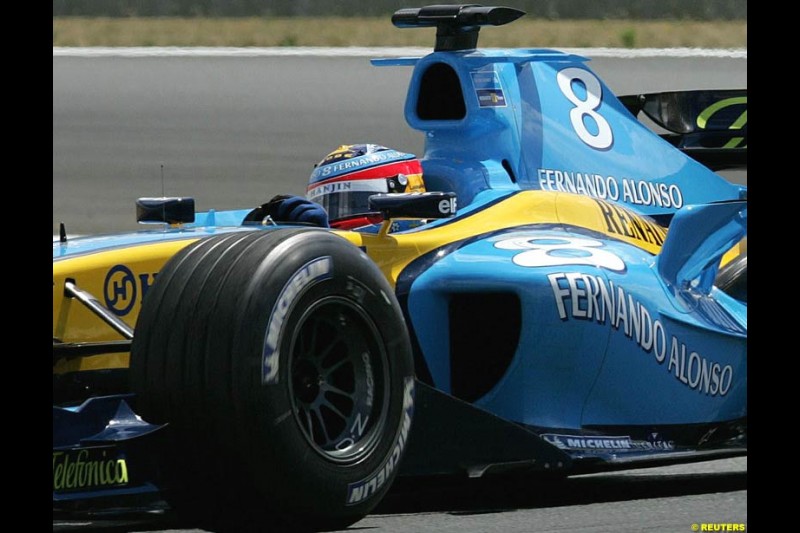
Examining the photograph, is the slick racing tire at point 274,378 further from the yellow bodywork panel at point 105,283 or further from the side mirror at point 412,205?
the side mirror at point 412,205

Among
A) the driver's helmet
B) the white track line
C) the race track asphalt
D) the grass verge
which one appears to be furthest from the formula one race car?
the grass verge

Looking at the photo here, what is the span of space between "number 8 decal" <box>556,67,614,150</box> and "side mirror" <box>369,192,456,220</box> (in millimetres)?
1534

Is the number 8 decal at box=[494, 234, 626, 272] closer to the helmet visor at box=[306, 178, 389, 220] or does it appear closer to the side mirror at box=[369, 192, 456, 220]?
the side mirror at box=[369, 192, 456, 220]

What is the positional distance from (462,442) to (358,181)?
52.9 inches

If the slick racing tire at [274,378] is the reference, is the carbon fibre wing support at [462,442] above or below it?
below

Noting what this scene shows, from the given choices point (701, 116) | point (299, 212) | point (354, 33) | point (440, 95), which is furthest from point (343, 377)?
point (354, 33)

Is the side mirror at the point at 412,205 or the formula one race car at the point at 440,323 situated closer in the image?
the formula one race car at the point at 440,323

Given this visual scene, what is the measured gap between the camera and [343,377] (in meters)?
5.06

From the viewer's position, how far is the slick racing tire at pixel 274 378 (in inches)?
182

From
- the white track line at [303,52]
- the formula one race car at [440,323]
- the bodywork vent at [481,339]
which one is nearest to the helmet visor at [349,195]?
the formula one race car at [440,323]

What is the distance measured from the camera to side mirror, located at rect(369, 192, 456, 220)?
5680mm

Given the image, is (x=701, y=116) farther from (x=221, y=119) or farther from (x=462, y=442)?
(x=221, y=119)

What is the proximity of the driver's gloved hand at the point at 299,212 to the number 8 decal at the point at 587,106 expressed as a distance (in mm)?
1478

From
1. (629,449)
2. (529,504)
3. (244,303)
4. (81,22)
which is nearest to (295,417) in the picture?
(244,303)
